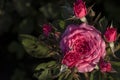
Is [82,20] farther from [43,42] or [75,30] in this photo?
[43,42]

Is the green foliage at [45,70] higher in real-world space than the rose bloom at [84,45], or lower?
lower

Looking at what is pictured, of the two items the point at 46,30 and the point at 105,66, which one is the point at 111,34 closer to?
the point at 105,66

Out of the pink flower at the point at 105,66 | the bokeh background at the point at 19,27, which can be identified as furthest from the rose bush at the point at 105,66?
the bokeh background at the point at 19,27

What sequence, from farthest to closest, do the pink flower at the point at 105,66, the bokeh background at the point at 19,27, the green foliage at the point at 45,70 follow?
1. the bokeh background at the point at 19,27
2. the green foliage at the point at 45,70
3. the pink flower at the point at 105,66

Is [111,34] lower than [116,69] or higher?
higher

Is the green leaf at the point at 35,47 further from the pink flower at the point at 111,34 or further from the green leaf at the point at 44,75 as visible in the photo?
the pink flower at the point at 111,34

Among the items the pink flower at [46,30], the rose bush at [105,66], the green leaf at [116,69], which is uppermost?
the pink flower at [46,30]

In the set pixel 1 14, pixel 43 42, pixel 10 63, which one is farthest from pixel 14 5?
pixel 43 42

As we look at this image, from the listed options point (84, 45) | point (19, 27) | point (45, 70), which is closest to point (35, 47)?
point (45, 70)
